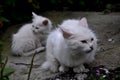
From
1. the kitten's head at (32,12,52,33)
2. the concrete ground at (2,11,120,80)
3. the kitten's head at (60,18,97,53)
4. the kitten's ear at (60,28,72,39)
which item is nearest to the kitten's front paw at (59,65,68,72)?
the concrete ground at (2,11,120,80)

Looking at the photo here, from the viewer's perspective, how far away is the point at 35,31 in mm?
5215

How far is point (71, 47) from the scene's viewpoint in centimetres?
364

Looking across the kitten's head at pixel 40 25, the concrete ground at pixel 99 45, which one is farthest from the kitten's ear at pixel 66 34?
the kitten's head at pixel 40 25

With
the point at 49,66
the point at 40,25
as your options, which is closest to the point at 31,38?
the point at 40,25

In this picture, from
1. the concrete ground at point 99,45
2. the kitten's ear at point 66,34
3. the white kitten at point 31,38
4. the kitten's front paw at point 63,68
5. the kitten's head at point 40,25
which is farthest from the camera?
the kitten's head at point 40,25

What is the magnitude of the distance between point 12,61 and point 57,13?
2.07 m

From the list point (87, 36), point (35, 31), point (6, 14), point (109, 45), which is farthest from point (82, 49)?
point (6, 14)

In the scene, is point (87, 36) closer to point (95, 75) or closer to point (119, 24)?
point (95, 75)

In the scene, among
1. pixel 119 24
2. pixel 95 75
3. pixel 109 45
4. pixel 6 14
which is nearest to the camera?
pixel 95 75

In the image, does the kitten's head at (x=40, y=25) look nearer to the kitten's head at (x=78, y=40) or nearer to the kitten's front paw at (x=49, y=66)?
the kitten's front paw at (x=49, y=66)

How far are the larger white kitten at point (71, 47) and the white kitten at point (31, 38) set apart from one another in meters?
0.79

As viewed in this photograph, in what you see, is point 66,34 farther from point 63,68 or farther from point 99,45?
point 99,45

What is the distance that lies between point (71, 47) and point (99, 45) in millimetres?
1271

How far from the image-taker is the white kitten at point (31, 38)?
16.6 ft
